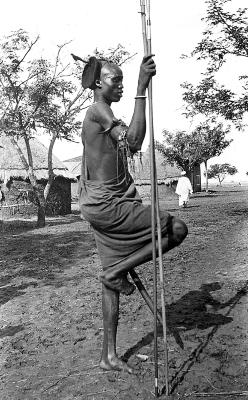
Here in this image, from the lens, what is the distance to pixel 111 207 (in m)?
3.37

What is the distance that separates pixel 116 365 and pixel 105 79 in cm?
215

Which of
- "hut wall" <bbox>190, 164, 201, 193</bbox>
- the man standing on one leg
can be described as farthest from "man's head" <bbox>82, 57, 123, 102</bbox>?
"hut wall" <bbox>190, 164, 201, 193</bbox>

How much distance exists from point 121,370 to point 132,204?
1.25 m

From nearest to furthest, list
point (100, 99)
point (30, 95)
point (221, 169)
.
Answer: point (100, 99)
point (30, 95)
point (221, 169)

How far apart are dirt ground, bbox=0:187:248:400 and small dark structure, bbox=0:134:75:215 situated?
1622cm

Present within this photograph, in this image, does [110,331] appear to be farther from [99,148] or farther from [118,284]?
[99,148]

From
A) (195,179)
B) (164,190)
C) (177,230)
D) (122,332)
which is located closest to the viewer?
(177,230)

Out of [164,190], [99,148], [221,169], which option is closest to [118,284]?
[99,148]

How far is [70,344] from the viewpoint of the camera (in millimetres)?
4180

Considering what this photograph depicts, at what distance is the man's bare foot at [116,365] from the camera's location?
343 cm

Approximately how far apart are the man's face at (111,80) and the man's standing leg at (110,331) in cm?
148

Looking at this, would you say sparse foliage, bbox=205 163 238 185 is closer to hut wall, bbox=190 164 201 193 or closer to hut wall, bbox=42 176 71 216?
hut wall, bbox=190 164 201 193

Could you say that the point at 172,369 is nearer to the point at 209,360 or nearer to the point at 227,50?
the point at 209,360

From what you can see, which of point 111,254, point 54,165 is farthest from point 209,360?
point 54,165
